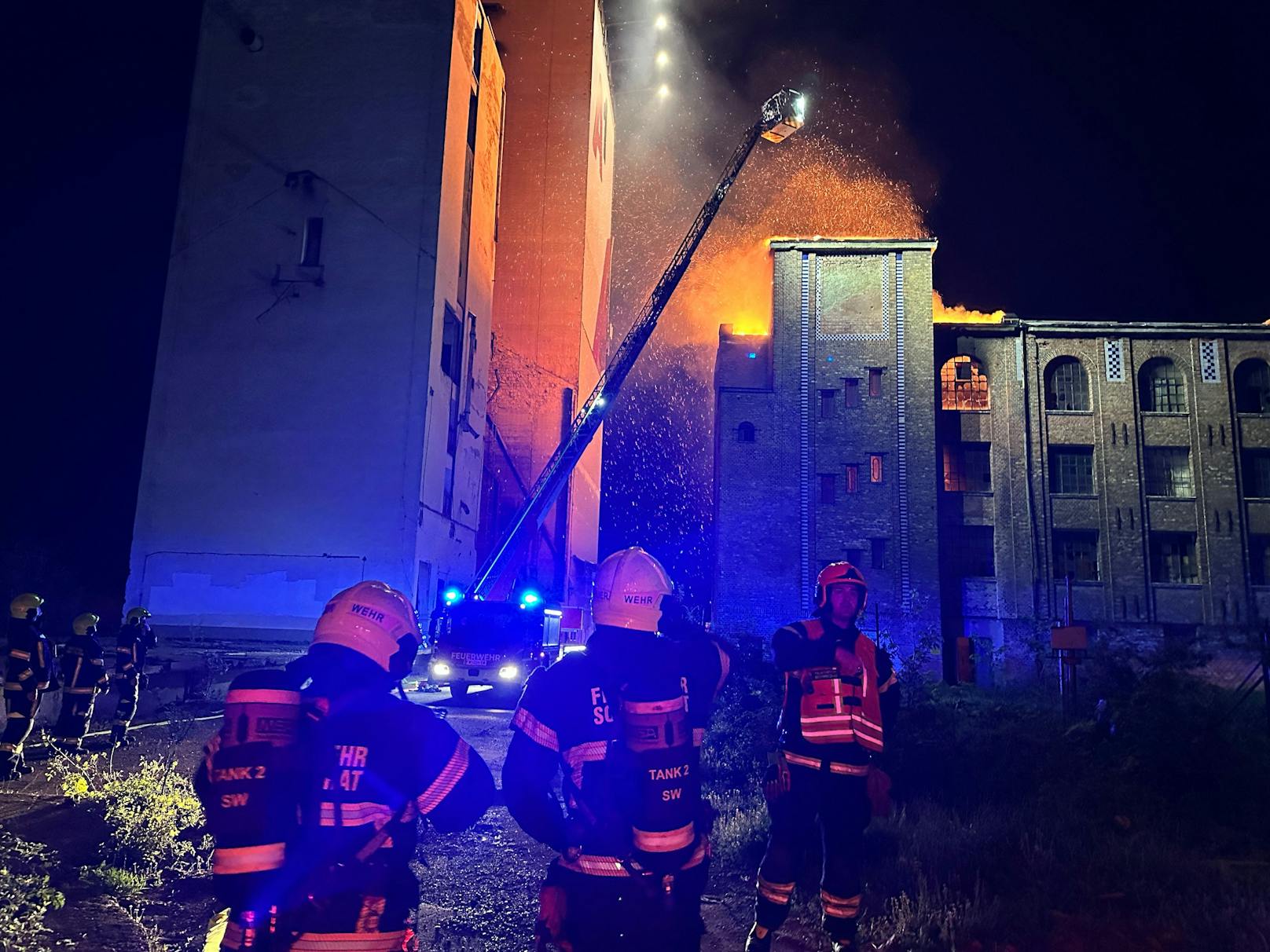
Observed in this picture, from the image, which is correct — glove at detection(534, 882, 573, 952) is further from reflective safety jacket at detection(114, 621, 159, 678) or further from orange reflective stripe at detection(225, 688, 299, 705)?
reflective safety jacket at detection(114, 621, 159, 678)

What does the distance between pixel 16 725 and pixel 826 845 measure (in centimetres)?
894

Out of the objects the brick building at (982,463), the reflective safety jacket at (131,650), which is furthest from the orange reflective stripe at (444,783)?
the brick building at (982,463)

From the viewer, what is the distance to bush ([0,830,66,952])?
179 inches

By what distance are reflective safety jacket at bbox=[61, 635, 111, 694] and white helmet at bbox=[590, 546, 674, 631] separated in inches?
389

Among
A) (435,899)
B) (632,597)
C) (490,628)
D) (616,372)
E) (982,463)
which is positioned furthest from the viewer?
(982,463)

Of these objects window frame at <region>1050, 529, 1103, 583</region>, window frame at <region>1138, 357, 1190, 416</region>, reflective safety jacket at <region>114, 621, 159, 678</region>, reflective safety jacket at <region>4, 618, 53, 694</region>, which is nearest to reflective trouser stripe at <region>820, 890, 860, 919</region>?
reflective safety jacket at <region>4, 618, 53, 694</region>

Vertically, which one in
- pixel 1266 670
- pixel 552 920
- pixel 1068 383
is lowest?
pixel 552 920

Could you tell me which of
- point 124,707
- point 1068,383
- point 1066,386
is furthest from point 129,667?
point 1068,383

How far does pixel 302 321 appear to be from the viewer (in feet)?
67.9

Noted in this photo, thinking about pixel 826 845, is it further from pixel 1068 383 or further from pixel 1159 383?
pixel 1159 383

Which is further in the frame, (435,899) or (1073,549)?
(1073,549)

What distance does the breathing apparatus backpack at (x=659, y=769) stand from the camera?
304cm

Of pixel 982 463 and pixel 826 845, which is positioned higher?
pixel 982 463

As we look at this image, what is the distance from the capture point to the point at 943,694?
14969mm
